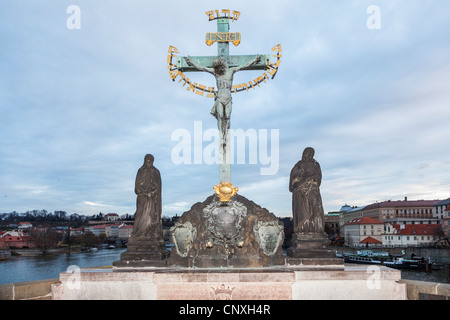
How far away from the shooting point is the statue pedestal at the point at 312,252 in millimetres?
8438

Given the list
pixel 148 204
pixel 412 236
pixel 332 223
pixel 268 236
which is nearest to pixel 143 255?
pixel 148 204

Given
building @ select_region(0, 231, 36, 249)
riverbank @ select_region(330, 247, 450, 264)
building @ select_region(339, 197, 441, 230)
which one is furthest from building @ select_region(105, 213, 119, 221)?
riverbank @ select_region(330, 247, 450, 264)

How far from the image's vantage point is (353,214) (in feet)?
352

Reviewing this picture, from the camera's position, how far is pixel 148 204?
9227mm

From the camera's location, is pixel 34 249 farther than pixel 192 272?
Yes

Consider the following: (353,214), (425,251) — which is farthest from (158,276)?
(353,214)

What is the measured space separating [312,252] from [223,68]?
5.53 m

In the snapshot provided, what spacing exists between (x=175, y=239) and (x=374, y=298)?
4.44 meters

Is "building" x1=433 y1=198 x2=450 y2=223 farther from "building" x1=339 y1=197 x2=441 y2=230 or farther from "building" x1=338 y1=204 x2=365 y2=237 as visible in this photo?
"building" x1=338 y1=204 x2=365 y2=237

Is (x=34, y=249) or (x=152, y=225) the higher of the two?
(x=152, y=225)

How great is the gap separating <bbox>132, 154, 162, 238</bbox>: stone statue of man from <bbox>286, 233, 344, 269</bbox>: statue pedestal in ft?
10.8

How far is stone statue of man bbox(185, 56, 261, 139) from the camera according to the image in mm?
10516
